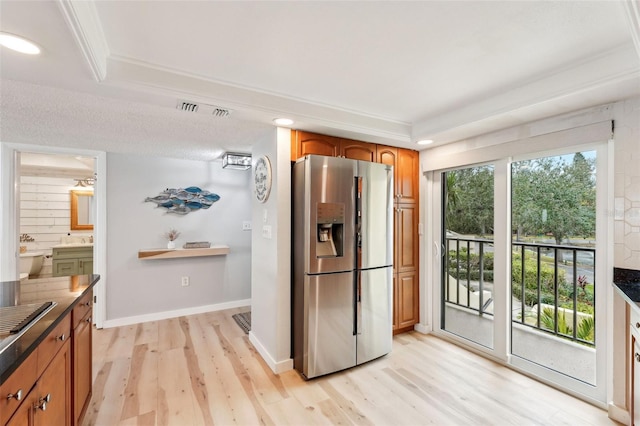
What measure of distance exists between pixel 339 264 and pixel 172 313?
2.82 m

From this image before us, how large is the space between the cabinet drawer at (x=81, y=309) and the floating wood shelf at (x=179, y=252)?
1896mm

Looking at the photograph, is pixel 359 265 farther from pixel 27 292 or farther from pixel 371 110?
pixel 27 292

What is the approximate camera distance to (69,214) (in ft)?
18.0

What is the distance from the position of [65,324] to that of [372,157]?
275 cm

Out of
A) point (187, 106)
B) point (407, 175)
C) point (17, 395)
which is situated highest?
point (187, 106)

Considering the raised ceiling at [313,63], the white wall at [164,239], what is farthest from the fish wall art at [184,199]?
the raised ceiling at [313,63]

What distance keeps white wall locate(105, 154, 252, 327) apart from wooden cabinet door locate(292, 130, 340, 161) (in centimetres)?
209

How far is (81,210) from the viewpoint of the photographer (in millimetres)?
5609

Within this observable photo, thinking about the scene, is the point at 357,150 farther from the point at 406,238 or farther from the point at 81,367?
the point at 81,367

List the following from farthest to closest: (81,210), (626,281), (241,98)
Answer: (81,210) < (241,98) < (626,281)

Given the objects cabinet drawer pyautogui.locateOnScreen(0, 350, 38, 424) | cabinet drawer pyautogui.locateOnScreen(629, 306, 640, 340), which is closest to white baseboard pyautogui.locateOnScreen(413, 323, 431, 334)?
cabinet drawer pyautogui.locateOnScreen(629, 306, 640, 340)

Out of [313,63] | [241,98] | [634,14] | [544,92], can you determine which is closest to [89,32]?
[241,98]

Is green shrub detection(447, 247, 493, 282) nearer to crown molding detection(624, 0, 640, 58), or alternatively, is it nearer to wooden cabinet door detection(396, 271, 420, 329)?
wooden cabinet door detection(396, 271, 420, 329)

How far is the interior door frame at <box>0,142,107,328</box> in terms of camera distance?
324cm
